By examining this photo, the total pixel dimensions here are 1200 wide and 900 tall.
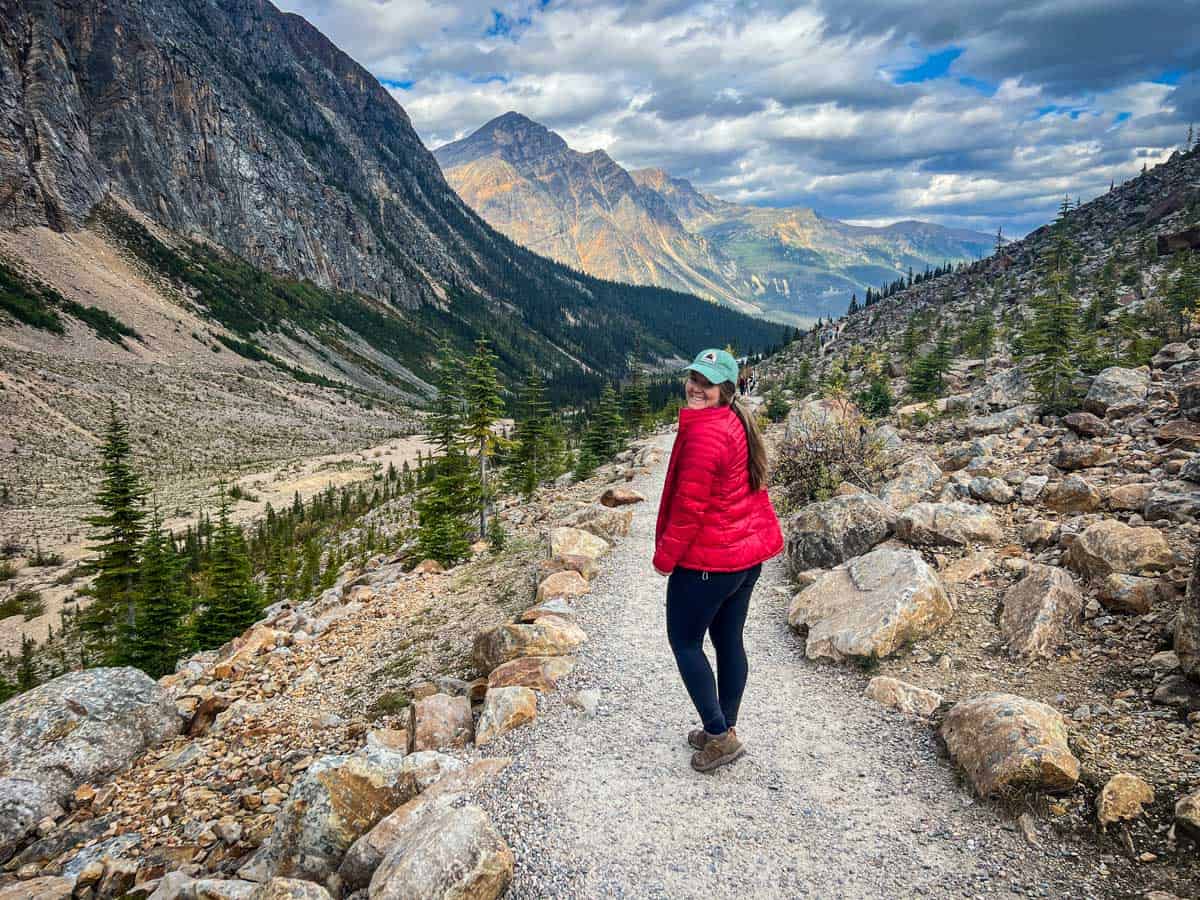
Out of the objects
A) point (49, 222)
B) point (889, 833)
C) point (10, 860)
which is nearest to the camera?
point (889, 833)

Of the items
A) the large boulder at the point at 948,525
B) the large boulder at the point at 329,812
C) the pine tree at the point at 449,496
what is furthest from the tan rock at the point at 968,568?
the pine tree at the point at 449,496

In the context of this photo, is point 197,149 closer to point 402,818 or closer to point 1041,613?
point 402,818

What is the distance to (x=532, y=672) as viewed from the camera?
6.93 meters

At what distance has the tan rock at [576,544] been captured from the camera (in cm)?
1172

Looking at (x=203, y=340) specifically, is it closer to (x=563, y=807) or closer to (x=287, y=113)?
(x=563, y=807)

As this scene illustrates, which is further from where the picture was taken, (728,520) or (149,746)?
(149,746)

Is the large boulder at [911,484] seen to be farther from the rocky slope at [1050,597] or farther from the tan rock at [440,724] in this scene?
the tan rock at [440,724]

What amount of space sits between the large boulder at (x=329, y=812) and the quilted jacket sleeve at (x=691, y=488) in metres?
3.21

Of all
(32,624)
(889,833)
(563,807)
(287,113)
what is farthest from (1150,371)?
(287,113)

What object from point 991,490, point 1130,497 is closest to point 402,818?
point 1130,497

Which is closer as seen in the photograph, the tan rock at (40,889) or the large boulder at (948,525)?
the tan rock at (40,889)

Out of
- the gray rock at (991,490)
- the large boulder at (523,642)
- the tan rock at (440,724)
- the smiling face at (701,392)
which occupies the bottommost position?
the tan rock at (440,724)

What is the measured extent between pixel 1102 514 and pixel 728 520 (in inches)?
274

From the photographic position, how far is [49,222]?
274 feet
